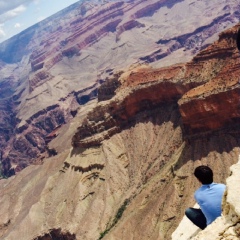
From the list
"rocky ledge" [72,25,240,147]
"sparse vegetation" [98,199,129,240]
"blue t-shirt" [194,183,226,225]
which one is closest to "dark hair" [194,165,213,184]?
"blue t-shirt" [194,183,226,225]

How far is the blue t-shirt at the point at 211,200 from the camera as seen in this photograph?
44.6 feet

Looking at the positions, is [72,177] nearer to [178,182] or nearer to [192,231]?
[178,182]

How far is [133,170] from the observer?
7562 cm

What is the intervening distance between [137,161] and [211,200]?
63289mm

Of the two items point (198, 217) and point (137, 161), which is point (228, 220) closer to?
point (198, 217)

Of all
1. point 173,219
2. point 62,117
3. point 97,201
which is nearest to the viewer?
point 173,219

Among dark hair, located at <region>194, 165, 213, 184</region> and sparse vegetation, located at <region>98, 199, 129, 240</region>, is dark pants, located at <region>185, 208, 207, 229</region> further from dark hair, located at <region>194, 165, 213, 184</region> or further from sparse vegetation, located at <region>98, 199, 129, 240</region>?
sparse vegetation, located at <region>98, 199, 129, 240</region>

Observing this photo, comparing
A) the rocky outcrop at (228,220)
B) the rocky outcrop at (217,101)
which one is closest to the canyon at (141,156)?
the rocky outcrop at (217,101)

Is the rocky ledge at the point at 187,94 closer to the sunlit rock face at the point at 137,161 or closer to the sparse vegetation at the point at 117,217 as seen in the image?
the sunlit rock face at the point at 137,161

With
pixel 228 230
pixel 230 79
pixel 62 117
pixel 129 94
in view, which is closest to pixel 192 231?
pixel 228 230

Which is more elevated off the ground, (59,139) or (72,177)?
(72,177)

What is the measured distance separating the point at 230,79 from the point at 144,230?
2593cm

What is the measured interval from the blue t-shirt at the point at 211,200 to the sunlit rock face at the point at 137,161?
41.6m

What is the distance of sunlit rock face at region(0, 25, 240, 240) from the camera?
58.8 metres
